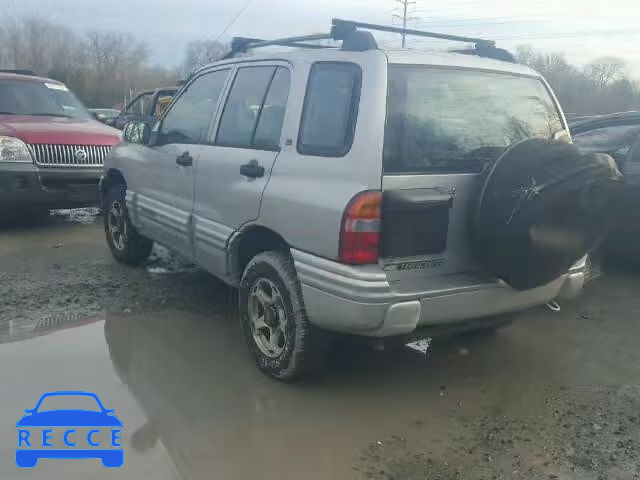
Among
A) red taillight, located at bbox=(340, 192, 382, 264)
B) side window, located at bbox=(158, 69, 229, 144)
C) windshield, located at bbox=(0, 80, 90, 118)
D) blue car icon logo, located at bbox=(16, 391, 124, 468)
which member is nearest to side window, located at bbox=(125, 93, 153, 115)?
windshield, located at bbox=(0, 80, 90, 118)

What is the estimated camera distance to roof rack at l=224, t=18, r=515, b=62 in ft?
11.0

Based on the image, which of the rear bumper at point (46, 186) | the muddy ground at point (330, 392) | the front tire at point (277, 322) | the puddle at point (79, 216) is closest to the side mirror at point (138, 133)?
the muddy ground at point (330, 392)

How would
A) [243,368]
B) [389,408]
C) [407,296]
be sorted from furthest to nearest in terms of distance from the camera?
[243,368] → [389,408] → [407,296]

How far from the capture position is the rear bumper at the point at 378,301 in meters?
2.99

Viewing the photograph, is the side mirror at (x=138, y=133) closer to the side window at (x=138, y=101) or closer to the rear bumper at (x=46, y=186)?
the rear bumper at (x=46, y=186)

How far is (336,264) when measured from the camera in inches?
121

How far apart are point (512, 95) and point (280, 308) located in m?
1.84

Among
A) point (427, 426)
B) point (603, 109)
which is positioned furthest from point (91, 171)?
point (603, 109)

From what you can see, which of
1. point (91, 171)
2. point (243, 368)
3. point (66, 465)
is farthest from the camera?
point (91, 171)

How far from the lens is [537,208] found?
2.99m

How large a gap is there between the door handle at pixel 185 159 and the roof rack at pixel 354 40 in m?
0.84

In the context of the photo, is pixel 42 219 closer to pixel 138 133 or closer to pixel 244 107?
pixel 138 133

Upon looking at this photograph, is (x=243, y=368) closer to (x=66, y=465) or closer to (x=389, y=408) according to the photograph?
(x=389, y=408)

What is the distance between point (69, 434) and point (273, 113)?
2.07 m
